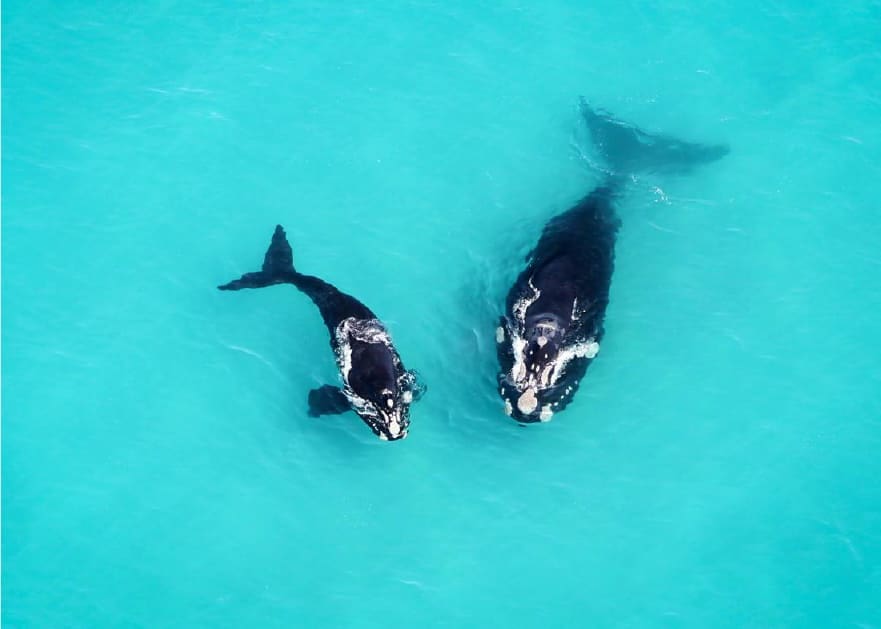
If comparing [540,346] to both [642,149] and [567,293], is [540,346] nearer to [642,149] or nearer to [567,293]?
[567,293]

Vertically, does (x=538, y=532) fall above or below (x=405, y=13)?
below

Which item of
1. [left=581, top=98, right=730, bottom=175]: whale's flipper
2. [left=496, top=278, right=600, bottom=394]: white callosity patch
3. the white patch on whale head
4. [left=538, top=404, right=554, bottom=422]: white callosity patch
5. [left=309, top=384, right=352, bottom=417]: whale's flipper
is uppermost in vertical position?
[left=581, top=98, right=730, bottom=175]: whale's flipper

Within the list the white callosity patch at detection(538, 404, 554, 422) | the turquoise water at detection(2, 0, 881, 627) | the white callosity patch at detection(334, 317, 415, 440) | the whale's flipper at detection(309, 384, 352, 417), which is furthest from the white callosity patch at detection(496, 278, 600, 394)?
the whale's flipper at detection(309, 384, 352, 417)

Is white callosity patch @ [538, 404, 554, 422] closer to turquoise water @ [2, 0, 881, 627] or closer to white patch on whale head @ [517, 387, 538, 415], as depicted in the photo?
white patch on whale head @ [517, 387, 538, 415]

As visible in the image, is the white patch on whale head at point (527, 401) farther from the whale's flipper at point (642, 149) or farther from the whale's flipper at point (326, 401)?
the whale's flipper at point (642, 149)

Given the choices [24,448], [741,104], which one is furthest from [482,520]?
[741,104]

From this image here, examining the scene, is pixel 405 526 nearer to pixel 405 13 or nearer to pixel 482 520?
pixel 482 520

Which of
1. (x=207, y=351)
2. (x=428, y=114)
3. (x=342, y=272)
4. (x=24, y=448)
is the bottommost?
(x=24, y=448)
